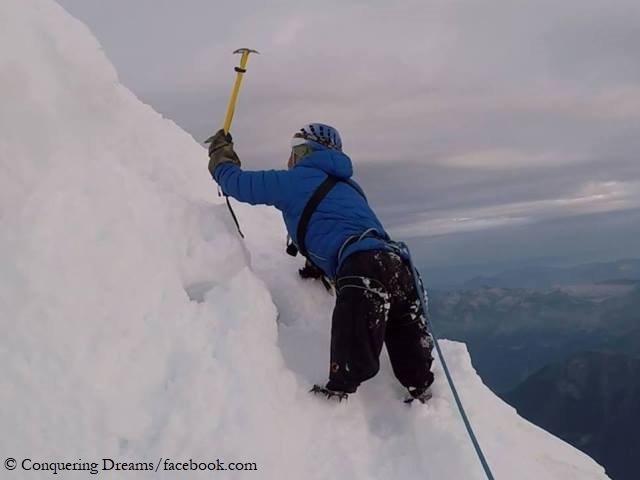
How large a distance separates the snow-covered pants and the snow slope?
36cm

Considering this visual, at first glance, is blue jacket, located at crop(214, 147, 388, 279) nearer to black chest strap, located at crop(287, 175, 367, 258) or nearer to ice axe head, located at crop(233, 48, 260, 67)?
black chest strap, located at crop(287, 175, 367, 258)

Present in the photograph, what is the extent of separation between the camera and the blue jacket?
5.64 m

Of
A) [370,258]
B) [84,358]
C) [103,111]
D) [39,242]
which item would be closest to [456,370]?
[370,258]

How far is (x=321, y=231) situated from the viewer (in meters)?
5.69

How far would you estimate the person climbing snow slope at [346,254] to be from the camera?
202 inches

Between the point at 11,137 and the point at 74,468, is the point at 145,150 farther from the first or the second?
the point at 74,468

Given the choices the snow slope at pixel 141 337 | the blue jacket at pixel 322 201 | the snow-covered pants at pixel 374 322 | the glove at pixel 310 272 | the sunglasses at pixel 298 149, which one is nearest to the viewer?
the snow slope at pixel 141 337

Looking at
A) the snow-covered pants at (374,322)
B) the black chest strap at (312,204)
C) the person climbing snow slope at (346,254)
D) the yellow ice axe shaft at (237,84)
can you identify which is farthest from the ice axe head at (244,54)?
the snow-covered pants at (374,322)

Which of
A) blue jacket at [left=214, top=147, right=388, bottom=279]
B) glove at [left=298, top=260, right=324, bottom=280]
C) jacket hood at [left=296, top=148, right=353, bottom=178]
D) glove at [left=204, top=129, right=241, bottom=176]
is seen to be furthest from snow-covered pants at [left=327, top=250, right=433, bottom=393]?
glove at [left=204, top=129, right=241, bottom=176]

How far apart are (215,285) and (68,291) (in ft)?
5.10

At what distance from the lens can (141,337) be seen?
14.7 feet

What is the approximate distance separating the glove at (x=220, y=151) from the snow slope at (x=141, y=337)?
55cm

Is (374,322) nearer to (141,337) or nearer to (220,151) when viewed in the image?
(141,337)

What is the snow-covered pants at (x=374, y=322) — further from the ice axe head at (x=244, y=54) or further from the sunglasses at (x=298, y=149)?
the ice axe head at (x=244, y=54)
